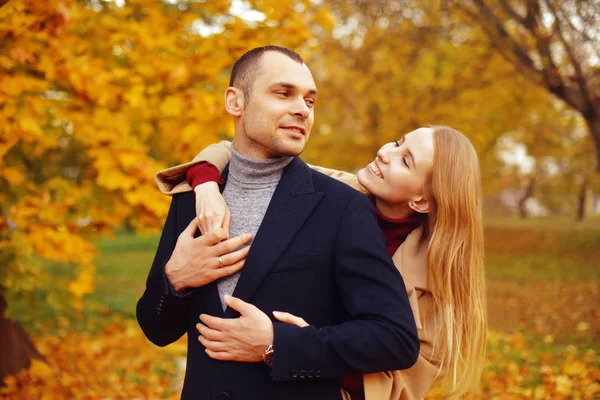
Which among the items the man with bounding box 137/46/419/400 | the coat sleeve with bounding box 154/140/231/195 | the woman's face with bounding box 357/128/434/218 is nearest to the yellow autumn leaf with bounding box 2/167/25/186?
the coat sleeve with bounding box 154/140/231/195

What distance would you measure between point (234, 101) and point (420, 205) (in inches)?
35.4

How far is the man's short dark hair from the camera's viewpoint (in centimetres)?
236

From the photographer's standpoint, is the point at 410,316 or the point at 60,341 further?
the point at 60,341

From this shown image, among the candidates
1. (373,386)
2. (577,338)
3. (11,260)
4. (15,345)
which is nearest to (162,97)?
(11,260)

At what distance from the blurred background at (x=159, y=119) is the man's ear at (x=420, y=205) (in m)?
2.29

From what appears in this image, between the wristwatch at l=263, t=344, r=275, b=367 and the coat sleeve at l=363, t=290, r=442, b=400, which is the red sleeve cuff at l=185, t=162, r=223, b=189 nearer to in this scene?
the wristwatch at l=263, t=344, r=275, b=367

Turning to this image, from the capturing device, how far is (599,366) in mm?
5938

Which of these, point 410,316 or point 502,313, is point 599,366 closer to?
point 502,313

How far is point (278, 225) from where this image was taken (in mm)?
2225

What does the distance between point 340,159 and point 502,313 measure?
5.64 meters

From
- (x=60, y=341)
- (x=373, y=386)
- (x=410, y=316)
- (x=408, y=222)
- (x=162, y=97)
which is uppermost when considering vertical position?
(x=162, y=97)

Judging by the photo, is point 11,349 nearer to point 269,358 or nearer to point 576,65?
point 269,358

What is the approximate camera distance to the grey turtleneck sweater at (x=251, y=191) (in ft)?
7.69

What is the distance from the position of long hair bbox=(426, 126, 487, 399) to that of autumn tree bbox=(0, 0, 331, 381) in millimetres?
2415
